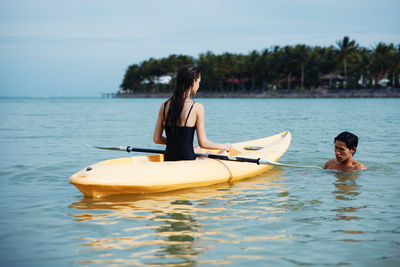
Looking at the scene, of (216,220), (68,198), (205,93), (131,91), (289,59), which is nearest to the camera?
(216,220)

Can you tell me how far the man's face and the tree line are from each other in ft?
201

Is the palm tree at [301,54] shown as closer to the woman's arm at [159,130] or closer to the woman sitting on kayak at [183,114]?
the woman's arm at [159,130]

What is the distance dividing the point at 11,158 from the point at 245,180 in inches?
194

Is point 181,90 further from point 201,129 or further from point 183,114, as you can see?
point 201,129

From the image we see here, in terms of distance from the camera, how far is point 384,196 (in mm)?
5375

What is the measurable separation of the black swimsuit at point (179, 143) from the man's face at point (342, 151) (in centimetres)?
214

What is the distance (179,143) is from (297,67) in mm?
68870

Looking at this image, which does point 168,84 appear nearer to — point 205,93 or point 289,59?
point 205,93

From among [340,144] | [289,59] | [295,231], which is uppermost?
[289,59]

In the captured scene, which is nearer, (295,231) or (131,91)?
(295,231)

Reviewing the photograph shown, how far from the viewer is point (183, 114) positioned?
517cm

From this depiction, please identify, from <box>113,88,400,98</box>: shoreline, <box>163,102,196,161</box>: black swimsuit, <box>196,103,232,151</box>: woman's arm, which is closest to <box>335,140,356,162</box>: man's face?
<box>196,103,232,151</box>: woman's arm

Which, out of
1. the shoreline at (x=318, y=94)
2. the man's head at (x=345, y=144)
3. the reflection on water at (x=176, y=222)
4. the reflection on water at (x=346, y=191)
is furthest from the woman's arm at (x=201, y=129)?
the shoreline at (x=318, y=94)

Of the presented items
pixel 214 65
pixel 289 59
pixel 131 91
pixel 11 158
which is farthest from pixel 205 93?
pixel 11 158
